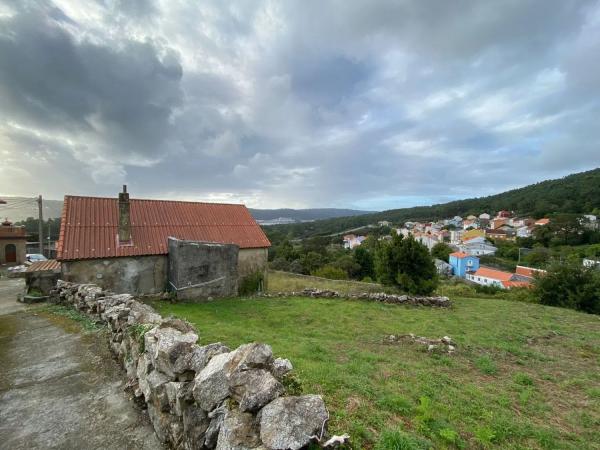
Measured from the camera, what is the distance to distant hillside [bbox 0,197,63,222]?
23.5 m

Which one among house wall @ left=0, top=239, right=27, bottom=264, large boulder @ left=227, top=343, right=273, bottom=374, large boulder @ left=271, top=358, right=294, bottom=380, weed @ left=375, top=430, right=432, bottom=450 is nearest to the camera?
weed @ left=375, top=430, right=432, bottom=450

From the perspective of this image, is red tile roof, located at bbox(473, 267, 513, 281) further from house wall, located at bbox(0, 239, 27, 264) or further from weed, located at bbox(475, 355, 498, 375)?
house wall, located at bbox(0, 239, 27, 264)

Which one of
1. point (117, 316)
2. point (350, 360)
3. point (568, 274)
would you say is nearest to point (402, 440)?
point (350, 360)

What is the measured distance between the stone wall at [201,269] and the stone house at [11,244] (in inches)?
696

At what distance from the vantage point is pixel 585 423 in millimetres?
4238

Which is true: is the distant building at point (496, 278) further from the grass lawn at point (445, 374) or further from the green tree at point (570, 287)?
the grass lawn at point (445, 374)

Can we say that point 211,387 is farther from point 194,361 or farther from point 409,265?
point 409,265

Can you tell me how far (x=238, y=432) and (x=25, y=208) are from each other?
109 ft

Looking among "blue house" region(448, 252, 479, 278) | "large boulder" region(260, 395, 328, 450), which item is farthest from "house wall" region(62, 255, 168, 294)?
"blue house" region(448, 252, 479, 278)

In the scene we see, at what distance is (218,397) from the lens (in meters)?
2.88

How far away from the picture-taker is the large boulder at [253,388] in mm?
2615

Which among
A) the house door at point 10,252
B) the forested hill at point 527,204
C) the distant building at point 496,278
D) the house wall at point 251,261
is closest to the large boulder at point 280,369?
the house wall at point 251,261

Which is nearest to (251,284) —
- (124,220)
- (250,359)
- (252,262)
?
(252,262)

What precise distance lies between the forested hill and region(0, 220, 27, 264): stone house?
290 ft
